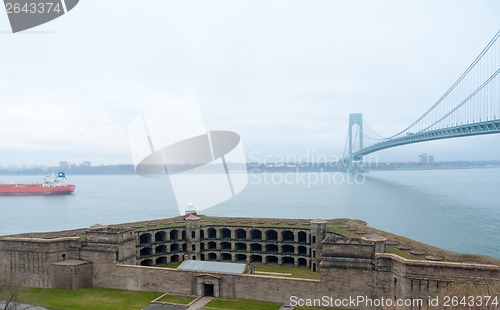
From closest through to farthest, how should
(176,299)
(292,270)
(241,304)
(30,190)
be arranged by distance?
(241,304), (176,299), (292,270), (30,190)

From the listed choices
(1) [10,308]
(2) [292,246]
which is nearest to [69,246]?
(1) [10,308]

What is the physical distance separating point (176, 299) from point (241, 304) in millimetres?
5041

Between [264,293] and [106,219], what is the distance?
60.2 m

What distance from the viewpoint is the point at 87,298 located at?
30500mm

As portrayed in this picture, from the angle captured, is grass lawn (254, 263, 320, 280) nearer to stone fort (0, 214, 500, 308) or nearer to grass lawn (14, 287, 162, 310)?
stone fort (0, 214, 500, 308)

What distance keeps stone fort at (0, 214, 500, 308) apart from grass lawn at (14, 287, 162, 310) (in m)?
0.77

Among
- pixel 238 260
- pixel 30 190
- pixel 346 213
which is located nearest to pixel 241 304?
pixel 238 260

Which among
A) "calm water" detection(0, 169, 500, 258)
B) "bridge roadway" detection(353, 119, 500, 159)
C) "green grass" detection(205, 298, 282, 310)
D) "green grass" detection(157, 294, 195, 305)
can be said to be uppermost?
"bridge roadway" detection(353, 119, 500, 159)

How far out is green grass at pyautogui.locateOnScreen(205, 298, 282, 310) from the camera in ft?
92.1

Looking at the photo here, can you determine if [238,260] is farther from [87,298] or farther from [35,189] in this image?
[35,189]

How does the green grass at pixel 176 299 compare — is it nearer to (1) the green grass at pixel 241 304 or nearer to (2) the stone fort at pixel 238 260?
(2) the stone fort at pixel 238 260

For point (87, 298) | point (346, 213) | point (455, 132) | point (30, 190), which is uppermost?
point (455, 132)

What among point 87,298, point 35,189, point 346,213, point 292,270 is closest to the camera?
point 87,298

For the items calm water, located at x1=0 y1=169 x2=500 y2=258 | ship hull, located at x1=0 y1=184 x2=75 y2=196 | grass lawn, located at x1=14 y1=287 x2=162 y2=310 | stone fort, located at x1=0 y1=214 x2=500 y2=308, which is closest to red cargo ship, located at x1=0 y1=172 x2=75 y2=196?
ship hull, located at x1=0 y1=184 x2=75 y2=196
